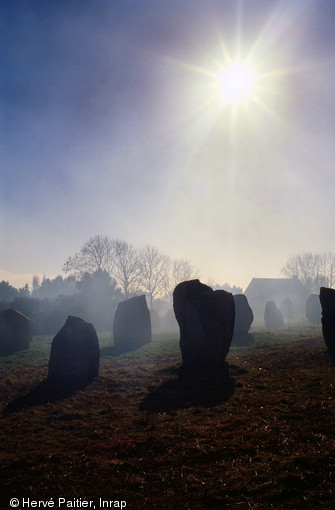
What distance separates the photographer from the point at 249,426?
22.6 ft

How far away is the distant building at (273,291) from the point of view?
81.6 m

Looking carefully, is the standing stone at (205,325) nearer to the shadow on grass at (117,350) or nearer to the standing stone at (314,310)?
the shadow on grass at (117,350)

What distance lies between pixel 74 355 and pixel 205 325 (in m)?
5.85

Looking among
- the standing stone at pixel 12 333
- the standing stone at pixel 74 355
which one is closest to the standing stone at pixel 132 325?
the standing stone at pixel 12 333

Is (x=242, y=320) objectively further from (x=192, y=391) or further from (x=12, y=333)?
(x=12, y=333)

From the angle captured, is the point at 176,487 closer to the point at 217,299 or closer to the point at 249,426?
the point at 249,426

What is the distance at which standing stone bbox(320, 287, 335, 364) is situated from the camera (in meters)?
13.7

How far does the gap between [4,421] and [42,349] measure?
48.2ft

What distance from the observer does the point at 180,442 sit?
6352 mm

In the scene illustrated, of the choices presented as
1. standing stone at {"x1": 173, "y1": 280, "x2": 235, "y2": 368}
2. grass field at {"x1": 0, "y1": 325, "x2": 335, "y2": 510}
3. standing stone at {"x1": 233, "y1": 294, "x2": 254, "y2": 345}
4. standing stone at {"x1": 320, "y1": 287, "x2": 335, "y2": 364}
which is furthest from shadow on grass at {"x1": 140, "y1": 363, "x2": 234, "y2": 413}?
standing stone at {"x1": 233, "y1": 294, "x2": 254, "y2": 345}

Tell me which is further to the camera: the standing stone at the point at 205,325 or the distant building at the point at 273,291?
the distant building at the point at 273,291

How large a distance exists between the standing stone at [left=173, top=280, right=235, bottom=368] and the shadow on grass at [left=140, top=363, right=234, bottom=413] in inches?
23.9

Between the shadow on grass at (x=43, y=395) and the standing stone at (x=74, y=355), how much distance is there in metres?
0.38

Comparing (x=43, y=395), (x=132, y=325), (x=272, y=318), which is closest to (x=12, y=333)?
(x=132, y=325)
